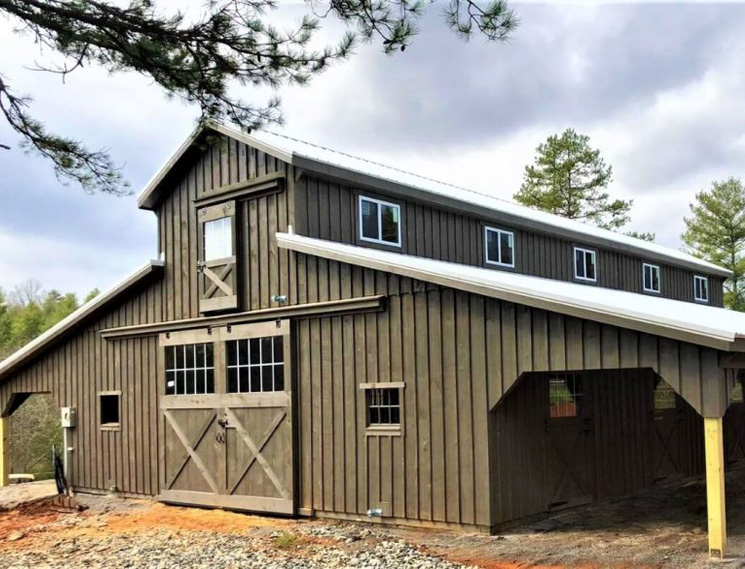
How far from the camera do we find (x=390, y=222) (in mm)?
11891

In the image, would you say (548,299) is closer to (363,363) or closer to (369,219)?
(363,363)

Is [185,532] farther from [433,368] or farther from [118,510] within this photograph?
[433,368]

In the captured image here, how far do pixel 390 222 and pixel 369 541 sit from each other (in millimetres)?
4949

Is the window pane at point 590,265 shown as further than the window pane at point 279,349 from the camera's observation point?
Yes

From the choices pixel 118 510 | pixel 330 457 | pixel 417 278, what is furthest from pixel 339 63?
pixel 118 510

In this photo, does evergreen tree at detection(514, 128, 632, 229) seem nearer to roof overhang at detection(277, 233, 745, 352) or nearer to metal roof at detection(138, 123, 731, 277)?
metal roof at detection(138, 123, 731, 277)

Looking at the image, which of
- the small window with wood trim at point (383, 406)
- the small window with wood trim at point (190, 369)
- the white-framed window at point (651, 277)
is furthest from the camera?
the white-framed window at point (651, 277)

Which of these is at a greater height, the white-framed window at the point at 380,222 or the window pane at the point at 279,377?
the white-framed window at the point at 380,222

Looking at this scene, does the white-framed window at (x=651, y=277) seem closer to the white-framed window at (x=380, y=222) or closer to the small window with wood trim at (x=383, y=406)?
the white-framed window at (x=380, y=222)

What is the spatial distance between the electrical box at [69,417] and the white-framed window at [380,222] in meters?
6.72

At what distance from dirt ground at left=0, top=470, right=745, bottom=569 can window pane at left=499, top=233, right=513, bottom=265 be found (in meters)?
4.80

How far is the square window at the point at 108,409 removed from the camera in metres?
14.0

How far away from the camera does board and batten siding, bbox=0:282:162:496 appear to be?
13008mm

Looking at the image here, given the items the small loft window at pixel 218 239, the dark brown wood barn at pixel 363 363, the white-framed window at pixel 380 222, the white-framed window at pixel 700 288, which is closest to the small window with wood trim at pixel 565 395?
the dark brown wood barn at pixel 363 363
